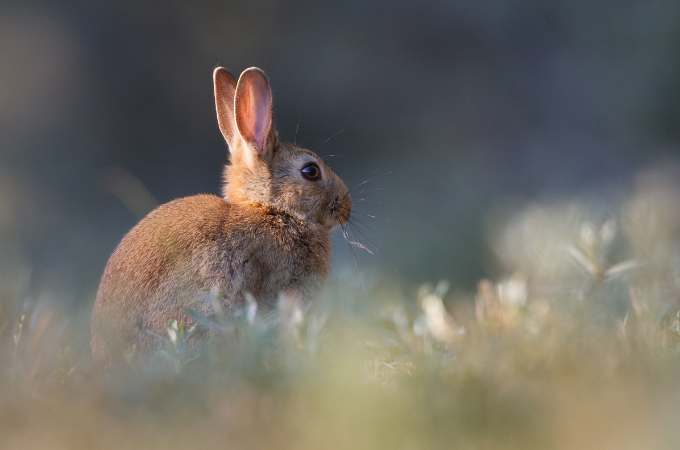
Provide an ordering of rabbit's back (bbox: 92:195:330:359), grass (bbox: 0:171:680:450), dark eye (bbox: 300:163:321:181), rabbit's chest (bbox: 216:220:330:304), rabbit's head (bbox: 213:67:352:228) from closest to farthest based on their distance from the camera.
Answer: grass (bbox: 0:171:680:450) → rabbit's back (bbox: 92:195:330:359) → rabbit's chest (bbox: 216:220:330:304) → rabbit's head (bbox: 213:67:352:228) → dark eye (bbox: 300:163:321:181)

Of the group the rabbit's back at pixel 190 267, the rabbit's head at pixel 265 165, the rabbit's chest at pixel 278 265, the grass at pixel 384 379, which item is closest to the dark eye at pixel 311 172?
the rabbit's head at pixel 265 165

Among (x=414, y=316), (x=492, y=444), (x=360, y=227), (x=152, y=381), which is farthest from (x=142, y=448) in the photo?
(x=360, y=227)

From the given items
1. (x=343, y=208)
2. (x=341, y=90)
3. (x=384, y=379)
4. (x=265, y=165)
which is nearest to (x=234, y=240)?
(x=265, y=165)

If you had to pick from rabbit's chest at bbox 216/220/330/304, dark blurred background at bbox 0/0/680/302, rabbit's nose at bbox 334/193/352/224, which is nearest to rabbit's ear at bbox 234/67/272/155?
rabbit's nose at bbox 334/193/352/224

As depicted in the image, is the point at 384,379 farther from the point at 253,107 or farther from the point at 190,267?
the point at 253,107

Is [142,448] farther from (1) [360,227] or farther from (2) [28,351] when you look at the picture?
(1) [360,227]

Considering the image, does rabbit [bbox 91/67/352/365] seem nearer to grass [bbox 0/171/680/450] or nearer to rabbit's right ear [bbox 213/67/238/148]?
rabbit's right ear [bbox 213/67/238/148]
